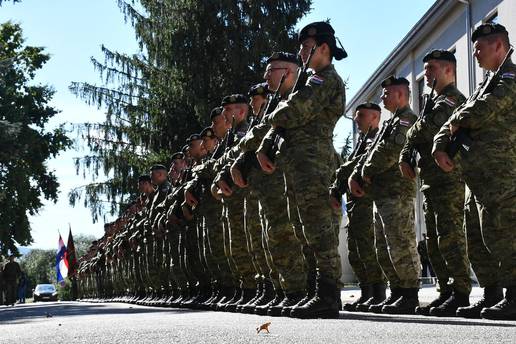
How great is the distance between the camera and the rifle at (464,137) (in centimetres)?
629

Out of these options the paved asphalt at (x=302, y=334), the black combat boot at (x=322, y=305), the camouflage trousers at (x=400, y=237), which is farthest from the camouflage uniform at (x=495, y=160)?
the camouflage trousers at (x=400, y=237)

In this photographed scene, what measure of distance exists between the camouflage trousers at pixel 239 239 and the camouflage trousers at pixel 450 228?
247 centimetres

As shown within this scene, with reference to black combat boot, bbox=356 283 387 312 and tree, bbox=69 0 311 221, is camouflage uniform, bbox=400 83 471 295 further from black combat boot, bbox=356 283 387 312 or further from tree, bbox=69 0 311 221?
tree, bbox=69 0 311 221

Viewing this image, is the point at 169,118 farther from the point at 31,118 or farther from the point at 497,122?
the point at 497,122

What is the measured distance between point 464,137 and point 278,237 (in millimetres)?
2029

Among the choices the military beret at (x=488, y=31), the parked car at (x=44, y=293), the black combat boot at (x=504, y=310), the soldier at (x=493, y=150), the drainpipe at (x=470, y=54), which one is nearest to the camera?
the black combat boot at (x=504, y=310)

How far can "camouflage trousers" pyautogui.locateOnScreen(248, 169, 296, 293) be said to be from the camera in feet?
25.0

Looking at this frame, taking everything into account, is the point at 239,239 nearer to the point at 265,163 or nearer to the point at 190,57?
the point at 265,163

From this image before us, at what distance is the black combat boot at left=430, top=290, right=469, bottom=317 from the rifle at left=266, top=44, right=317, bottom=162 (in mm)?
1796

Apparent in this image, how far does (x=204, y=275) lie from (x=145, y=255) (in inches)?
195

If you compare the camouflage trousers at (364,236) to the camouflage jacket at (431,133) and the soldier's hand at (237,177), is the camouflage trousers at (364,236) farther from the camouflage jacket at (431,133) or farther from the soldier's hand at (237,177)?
the camouflage jacket at (431,133)

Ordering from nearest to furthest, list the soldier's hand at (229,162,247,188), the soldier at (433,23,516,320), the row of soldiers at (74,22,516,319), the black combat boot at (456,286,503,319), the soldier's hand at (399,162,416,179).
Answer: the soldier at (433,23,516,320), the row of soldiers at (74,22,516,319), the black combat boot at (456,286,503,319), the soldier's hand at (399,162,416,179), the soldier's hand at (229,162,247,188)

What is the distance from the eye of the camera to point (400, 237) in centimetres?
786

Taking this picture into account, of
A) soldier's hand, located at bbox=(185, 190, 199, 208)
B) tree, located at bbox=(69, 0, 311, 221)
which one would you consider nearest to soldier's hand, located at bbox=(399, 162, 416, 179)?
soldier's hand, located at bbox=(185, 190, 199, 208)
